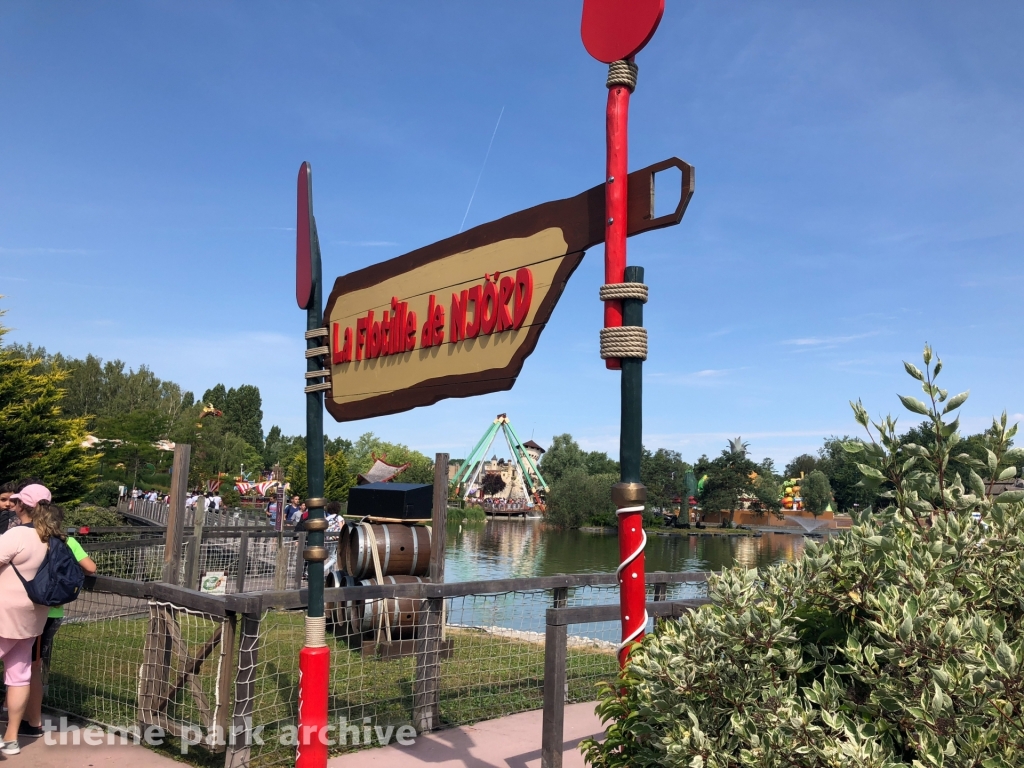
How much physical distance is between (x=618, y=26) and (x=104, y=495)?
33.4 meters

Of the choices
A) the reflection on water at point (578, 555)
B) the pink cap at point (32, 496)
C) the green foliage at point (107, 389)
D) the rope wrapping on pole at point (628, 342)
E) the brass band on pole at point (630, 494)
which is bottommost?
the reflection on water at point (578, 555)

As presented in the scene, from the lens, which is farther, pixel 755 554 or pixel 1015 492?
pixel 755 554

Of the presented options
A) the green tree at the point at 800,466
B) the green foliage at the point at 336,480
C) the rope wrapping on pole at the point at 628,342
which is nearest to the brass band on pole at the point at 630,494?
the rope wrapping on pole at the point at 628,342

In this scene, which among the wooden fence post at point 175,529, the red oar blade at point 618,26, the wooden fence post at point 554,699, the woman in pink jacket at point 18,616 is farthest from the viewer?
the wooden fence post at point 175,529

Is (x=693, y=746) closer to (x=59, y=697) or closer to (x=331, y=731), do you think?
(x=331, y=731)

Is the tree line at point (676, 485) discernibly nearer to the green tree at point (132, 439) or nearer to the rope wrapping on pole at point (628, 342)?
the green tree at point (132, 439)

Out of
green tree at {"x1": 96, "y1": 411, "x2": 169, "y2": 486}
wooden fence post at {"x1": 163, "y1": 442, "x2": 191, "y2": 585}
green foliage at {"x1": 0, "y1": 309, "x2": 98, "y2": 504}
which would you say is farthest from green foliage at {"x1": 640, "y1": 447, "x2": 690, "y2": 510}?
wooden fence post at {"x1": 163, "y1": 442, "x2": 191, "y2": 585}

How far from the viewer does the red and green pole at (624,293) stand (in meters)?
3.24

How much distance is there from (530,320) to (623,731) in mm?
1900

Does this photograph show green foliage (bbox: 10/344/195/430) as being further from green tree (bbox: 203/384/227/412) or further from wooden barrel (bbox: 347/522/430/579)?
wooden barrel (bbox: 347/522/430/579)

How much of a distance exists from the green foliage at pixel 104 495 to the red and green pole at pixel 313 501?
2833 centimetres

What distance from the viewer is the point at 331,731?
527 centimetres

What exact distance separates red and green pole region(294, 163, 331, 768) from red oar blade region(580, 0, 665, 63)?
1653 millimetres

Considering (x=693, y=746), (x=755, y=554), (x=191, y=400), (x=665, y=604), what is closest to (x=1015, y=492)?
(x=693, y=746)
